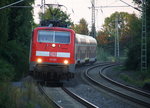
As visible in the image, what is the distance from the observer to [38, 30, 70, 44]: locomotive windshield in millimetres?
20750

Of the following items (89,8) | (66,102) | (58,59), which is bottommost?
(66,102)

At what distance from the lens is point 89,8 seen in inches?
2175

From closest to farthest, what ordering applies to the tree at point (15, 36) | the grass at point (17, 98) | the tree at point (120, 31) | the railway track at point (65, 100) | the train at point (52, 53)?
the grass at point (17, 98) → the railway track at point (65, 100) → the train at point (52, 53) → the tree at point (15, 36) → the tree at point (120, 31)

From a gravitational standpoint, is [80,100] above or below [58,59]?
below

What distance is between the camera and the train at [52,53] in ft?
66.5

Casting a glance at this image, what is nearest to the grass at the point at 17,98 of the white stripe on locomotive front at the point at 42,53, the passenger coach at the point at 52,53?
the passenger coach at the point at 52,53

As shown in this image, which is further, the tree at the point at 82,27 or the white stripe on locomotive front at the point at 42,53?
the tree at the point at 82,27

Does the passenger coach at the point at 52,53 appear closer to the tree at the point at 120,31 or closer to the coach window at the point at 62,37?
the coach window at the point at 62,37

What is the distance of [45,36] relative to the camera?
20781 millimetres

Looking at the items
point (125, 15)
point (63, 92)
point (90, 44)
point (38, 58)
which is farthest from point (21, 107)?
Result: point (125, 15)

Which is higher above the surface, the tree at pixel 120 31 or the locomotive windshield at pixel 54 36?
the tree at pixel 120 31

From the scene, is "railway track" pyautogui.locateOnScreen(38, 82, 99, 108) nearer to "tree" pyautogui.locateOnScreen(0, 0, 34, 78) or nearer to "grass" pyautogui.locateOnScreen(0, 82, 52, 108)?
"grass" pyautogui.locateOnScreen(0, 82, 52, 108)

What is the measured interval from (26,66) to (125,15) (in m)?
69.2

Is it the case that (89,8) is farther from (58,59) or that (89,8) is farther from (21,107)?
Result: (21,107)
